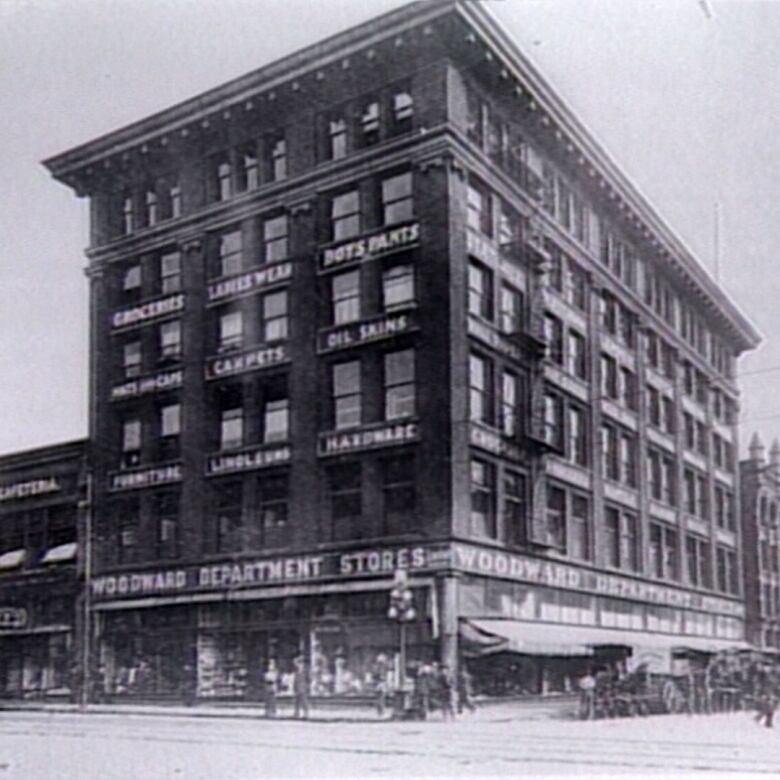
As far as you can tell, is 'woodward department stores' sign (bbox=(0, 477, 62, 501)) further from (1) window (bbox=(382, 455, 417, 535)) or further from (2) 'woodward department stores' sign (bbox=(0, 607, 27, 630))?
(1) window (bbox=(382, 455, 417, 535))

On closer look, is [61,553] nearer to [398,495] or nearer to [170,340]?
[170,340]

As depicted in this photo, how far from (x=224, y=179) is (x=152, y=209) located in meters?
0.70

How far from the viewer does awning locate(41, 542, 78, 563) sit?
31.7 ft

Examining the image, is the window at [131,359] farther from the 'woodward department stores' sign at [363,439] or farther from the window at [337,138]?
the window at [337,138]

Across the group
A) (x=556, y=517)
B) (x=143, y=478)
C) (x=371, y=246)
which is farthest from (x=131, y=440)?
(x=556, y=517)

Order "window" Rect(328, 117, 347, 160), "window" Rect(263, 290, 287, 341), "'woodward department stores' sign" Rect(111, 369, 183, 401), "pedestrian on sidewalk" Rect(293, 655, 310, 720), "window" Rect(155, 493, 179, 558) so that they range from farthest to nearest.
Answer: "window" Rect(328, 117, 347, 160) → "window" Rect(155, 493, 179, 558) → "'woodward department stores' sign" Rect(111, 369, 183, 401) → "window" Rect(263, 290, 287, 341) → "pedestrian on sidewalk" Rect(293, 655, 310, 720)

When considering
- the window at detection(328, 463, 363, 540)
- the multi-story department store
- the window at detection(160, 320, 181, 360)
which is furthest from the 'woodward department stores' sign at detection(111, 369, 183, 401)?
the window at detection(328, 463, 363, 540)

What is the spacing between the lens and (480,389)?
36.1 ft

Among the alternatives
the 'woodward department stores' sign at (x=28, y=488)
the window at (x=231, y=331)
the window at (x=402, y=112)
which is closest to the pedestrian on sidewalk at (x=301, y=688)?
the 'woodward department stores' sign at (x=28, y=488)

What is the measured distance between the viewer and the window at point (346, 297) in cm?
1063

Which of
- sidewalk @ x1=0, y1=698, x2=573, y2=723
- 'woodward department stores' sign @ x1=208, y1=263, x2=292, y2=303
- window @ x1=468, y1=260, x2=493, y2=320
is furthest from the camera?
window @ x1=468, y1=260, x2=493, y2=320

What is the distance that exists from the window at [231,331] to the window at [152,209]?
87 centimetres

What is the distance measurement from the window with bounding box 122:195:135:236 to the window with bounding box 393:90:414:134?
80.9 inches

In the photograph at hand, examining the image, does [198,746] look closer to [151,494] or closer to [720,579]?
[151,494]
